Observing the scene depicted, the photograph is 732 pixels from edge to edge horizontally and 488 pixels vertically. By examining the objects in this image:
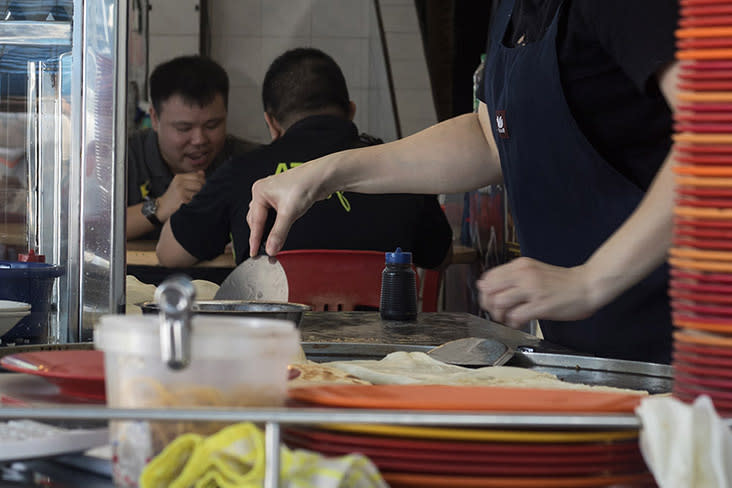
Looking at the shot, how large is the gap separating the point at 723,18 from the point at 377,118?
187 inches

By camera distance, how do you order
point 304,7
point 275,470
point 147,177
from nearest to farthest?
point 275,470, point 147,177, point 304,7

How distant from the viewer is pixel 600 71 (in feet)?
4.78

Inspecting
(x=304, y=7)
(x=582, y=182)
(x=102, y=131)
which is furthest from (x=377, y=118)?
(x=102, y=131)

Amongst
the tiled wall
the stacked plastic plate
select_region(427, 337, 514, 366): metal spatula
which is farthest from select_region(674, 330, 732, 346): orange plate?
the tiled wall

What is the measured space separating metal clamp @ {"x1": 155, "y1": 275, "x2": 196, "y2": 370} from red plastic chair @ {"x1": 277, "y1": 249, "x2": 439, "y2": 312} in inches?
83.8

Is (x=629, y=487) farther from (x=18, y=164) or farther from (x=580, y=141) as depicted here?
(x=18, y=164)

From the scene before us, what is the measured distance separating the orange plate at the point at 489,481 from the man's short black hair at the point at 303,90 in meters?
2.82

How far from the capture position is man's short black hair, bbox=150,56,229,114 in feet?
15.4

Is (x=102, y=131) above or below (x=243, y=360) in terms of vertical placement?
above

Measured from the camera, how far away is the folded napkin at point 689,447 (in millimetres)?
501

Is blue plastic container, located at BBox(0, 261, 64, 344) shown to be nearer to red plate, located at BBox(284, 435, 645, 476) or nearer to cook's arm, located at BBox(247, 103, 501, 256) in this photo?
cook's arm, located at BBox(247, 103, 501, 256)

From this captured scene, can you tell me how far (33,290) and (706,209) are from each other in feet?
3.17

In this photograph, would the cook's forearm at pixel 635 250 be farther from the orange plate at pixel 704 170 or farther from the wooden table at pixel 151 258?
the wooden table at pixel 151 258

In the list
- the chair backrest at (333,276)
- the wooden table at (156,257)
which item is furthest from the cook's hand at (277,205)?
the wooden table at (156,257)
